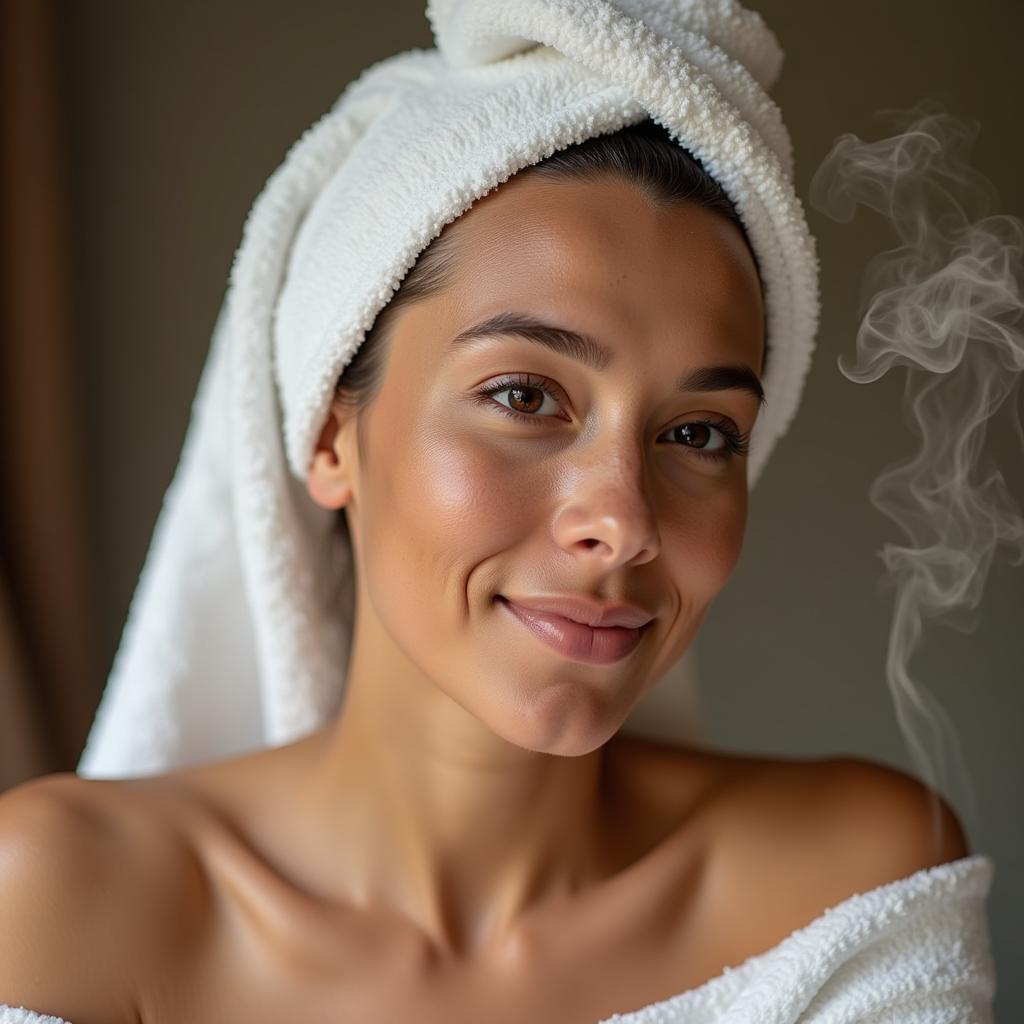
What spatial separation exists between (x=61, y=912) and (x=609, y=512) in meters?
0.64

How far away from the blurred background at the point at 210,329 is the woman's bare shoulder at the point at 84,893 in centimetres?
59

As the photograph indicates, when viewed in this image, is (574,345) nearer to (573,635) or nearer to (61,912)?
(573,635)

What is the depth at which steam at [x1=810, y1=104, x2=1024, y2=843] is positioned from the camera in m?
1.37

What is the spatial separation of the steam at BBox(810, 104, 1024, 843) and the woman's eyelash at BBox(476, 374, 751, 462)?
0.54 ft

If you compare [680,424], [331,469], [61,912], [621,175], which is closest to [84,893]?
[61,912]

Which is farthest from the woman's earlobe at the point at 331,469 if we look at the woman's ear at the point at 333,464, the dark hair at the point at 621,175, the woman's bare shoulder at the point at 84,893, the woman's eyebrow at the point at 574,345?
the woman's bare shoulder at the point at 84,893

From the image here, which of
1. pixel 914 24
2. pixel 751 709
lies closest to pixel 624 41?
pixel 914 24

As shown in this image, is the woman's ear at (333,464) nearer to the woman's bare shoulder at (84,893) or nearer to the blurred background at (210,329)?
the woman's bare shoulder at (84,893)

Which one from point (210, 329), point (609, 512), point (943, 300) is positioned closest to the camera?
point (609, 512)

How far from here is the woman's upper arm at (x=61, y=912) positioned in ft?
3.93

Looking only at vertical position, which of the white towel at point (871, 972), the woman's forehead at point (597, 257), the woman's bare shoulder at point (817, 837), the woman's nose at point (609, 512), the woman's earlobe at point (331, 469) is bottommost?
the white towel at point (871, 972)

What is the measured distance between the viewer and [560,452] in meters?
1.17

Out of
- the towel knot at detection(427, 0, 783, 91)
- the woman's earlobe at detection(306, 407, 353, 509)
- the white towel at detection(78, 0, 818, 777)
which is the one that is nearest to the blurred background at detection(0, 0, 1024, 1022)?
the white towel at detection(78, 0, 818, 777)

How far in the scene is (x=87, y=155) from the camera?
2.04 m
